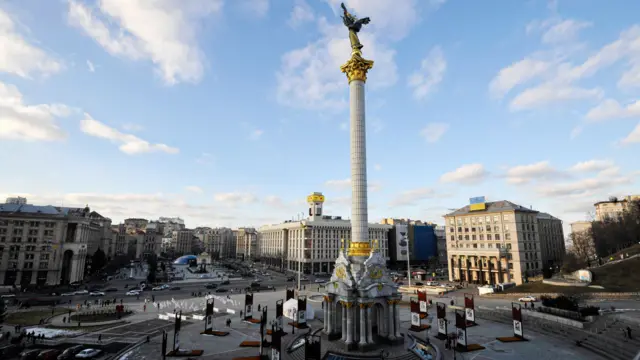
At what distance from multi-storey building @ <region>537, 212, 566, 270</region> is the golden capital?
290 ft

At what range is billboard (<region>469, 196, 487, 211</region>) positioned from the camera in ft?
273

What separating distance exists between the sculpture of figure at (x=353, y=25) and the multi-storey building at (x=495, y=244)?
6072 centimetres

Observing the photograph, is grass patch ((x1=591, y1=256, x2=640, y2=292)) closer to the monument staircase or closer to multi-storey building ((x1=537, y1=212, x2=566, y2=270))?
multi-storey building ((x1=537, y1=212, x2=566, y2=270))

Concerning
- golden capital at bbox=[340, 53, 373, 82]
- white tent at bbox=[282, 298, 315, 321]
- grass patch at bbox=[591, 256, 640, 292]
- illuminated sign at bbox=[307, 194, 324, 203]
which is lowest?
white tent at bbox=[282, 298, 315, 321]

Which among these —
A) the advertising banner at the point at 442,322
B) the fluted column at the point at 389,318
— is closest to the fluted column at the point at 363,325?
the fluted column at the point at 389,318

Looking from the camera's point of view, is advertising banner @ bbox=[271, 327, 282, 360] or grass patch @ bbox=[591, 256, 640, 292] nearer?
advertising banner @ bbox=[271, 327, 282, 360]

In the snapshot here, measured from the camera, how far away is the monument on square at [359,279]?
3025 centimetres

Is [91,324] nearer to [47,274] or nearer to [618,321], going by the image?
[47,274]

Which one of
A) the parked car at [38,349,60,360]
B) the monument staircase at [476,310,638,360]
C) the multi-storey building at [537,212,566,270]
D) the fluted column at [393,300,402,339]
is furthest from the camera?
the multi-storey building at [537,212,566,270]

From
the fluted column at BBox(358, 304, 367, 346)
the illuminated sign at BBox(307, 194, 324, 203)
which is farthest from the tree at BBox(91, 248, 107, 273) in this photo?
the fluted column at BBox(358, 304, 367, 346)

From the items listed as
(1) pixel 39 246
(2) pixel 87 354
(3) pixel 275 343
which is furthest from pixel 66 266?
(3) pixel 275 343

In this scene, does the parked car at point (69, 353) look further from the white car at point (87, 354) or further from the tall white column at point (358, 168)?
the tall white column at point (358, 168)

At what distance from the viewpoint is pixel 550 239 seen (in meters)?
104

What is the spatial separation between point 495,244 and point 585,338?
4856 centimetres
